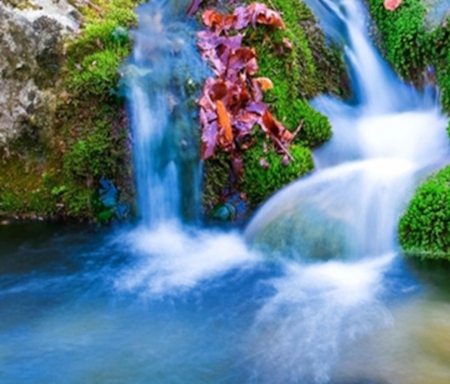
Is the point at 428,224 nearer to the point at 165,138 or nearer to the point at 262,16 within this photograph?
the point at 165,138

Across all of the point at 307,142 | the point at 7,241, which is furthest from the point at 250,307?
the point at 7,241

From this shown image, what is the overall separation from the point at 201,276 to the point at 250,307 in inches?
24.8

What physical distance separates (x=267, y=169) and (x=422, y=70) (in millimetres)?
2141

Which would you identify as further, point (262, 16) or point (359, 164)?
point (262, 16)

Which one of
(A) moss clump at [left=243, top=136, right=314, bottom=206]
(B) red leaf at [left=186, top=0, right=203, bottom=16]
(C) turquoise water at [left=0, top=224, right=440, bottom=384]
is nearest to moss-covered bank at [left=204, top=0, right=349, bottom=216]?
(A) moss clump at [left=243, top=136, right=314, bottom=206]

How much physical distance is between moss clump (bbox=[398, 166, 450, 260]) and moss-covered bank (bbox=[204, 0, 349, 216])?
3.45 ft

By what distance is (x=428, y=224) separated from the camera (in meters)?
4.95

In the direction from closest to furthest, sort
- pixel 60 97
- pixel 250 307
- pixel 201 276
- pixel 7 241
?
pixel 250 307 → pixel 201 276 → pixel 7 241 → pixel 60 97

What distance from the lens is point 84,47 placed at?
6.14 meters

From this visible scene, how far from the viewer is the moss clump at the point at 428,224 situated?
16.1ft

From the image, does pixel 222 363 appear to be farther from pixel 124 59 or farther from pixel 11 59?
pixel 11 59

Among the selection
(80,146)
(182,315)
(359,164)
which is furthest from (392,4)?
(182,315)

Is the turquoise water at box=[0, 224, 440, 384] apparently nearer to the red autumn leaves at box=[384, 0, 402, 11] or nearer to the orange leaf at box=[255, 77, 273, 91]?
the orange leaf at box=[255, 77, 273, 91]

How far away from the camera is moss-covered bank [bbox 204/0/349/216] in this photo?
5625mm
